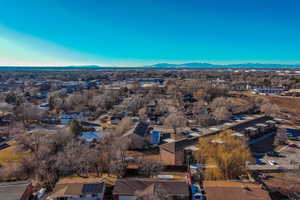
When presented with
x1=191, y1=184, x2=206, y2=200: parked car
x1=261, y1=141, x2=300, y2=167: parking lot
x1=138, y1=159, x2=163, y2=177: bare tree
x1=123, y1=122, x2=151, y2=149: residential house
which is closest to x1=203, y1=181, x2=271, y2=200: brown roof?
x1=191, y1=184, x2=206, y2=200: parked car

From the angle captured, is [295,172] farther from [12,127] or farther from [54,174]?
[12,127]

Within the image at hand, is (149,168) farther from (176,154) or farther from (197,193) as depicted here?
(197,193)

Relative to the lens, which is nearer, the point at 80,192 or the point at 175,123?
the point at 80,192

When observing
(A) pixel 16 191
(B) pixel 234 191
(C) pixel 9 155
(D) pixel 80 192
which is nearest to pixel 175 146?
(B) pixel 234 191

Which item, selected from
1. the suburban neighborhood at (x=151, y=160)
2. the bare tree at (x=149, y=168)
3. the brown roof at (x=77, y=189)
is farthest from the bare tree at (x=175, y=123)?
the brown roof at (x=77, y=189)

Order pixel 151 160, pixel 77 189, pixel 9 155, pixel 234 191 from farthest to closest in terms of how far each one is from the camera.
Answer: pixel 9 155 < pixel 151 160 < pixel 77 189 < pixel 234 191

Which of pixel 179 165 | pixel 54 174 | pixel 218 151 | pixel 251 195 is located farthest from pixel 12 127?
pixel 251 195

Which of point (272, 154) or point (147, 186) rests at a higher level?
point (147, 186)

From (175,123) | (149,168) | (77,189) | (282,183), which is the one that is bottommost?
(282,183)

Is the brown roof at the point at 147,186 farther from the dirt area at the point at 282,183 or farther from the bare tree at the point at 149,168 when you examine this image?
the dirt area at the point at 282,183
